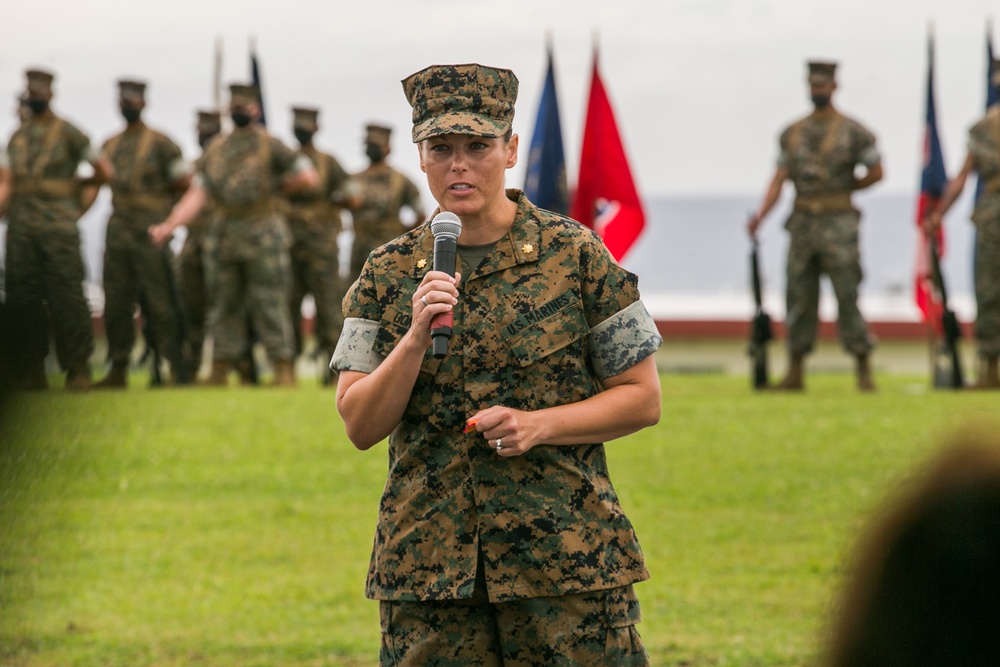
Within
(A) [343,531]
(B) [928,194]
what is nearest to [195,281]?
(B) [928,194]

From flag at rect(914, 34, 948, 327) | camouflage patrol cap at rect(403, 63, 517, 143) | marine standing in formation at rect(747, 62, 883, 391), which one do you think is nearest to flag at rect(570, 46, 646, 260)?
marine standing in formation at rect(747, 62, 883, 391)

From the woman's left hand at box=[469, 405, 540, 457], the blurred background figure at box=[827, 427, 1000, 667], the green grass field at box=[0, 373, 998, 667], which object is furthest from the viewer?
the green grass field at box=[0, 373, 998, 667]

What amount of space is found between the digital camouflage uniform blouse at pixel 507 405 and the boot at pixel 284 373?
39.4ft

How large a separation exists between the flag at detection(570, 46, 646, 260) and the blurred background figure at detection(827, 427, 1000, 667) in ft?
39.2

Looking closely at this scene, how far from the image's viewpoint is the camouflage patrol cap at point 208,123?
720 inches

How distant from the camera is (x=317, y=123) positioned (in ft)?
58.0

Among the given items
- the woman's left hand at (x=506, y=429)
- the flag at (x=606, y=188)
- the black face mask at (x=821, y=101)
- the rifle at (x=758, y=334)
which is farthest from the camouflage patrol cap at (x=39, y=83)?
the woman's left hand at (x=506, y=429)

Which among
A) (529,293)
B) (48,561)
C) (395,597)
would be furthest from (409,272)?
(48,561)

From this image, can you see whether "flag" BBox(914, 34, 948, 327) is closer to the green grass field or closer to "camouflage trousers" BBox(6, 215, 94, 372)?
the green grass field

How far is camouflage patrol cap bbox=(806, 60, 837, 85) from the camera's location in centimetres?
1334

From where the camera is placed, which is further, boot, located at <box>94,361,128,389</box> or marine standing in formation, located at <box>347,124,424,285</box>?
marine standing in formation, located at <box>347,124,424,285</box>

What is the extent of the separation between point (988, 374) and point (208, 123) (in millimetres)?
9280

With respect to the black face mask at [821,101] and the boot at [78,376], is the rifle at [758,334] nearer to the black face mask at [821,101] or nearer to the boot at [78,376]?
the black face mask at [821,101]

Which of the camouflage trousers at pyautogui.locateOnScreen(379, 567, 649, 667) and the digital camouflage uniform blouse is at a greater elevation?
the digital camouflage uniform blouse
